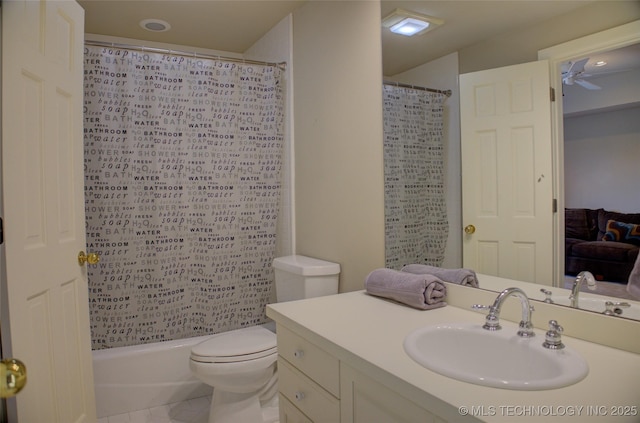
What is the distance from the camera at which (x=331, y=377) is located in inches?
45.3

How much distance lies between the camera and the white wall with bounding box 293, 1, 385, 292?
1854mm

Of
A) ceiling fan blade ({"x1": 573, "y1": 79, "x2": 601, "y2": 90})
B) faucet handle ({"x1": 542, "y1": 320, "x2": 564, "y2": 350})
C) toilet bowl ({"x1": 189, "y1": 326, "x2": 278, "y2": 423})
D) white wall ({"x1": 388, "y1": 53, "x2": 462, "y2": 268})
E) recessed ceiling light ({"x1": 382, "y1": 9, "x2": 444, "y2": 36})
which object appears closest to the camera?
faucet handle ({"x1": 542, "y1": 320, "x2": 564, "y2": 350})

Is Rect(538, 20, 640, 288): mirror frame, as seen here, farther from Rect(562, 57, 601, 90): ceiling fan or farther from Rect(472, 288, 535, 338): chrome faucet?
Rect(472, 288, 535, 338): chrome faucet

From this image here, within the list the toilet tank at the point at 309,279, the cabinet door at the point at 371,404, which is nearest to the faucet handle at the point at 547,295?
the cabinet door at the point at 371,404

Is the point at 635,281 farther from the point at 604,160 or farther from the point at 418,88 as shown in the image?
the point at 418,88

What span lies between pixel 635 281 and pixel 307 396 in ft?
3.27

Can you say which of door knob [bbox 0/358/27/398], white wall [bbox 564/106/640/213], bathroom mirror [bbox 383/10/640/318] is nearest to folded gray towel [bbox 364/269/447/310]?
bathroom mirror [bbox 383/10/640/318]

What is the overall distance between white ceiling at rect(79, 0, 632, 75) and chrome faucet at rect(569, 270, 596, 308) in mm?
794

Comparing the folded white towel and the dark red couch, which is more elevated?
the dark red couch

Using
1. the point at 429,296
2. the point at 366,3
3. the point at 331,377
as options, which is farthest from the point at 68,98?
the point at 429,296

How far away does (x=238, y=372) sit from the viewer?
71.7 inches

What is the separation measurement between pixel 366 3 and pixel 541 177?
45.2 inches

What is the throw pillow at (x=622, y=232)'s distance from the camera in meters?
1.05

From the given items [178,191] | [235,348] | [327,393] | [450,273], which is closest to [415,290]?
[450,273]
